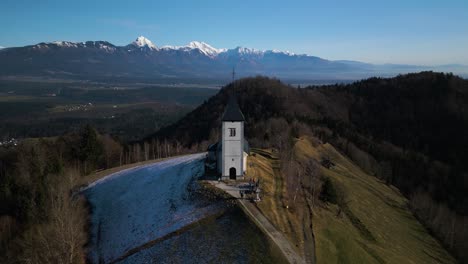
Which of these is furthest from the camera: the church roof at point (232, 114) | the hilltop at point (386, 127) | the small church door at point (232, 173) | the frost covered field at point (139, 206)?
the hilltop at point (386, 127)

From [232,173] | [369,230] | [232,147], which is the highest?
[232,147]

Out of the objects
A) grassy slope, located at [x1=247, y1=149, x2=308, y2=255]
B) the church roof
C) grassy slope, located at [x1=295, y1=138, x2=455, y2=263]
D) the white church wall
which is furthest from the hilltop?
the church roof

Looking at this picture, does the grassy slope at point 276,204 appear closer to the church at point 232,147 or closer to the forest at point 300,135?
the church at point 232,147

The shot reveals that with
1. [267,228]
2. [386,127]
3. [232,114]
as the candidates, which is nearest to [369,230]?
[267,228]

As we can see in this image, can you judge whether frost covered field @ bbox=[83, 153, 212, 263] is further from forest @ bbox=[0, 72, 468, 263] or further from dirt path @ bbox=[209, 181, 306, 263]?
dirt path @ bbox=[209, 181, 306, 263]

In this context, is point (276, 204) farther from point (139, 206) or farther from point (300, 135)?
point (300, 135)

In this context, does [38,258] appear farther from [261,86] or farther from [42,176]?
[261,86]

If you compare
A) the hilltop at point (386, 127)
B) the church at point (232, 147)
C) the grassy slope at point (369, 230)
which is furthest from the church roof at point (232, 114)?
the hilltop at point (386, 127)

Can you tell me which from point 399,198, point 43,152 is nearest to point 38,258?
point 43,152
